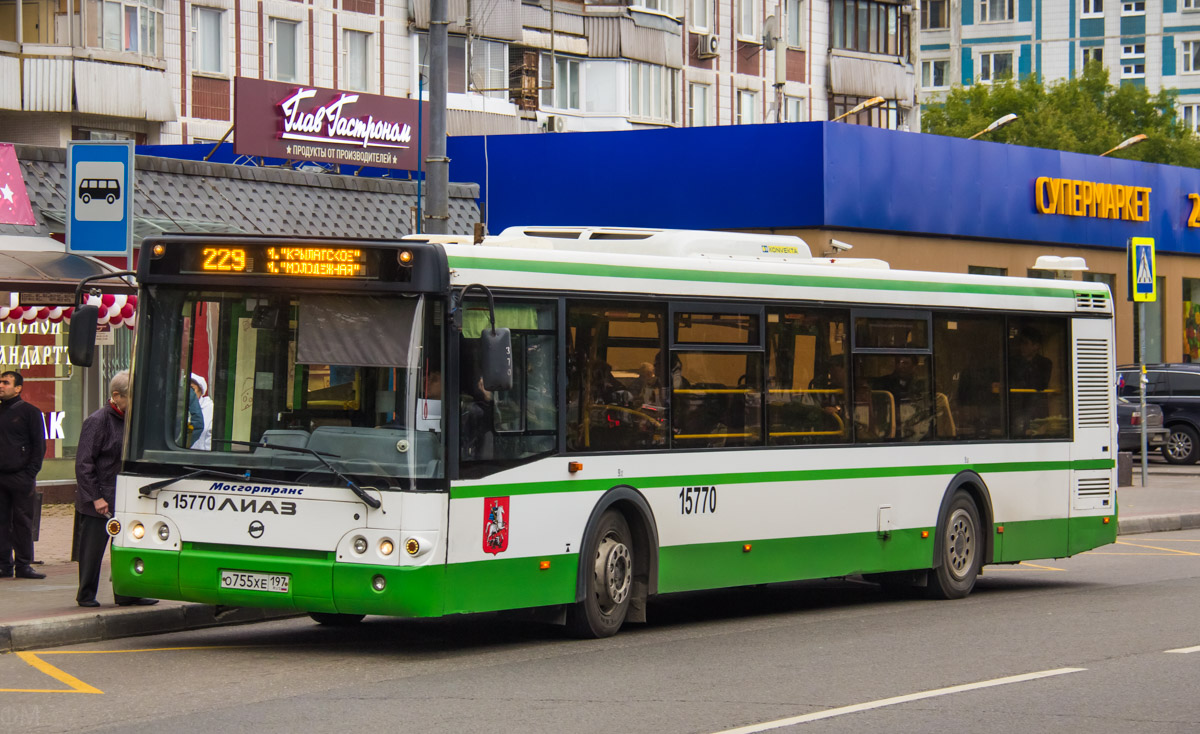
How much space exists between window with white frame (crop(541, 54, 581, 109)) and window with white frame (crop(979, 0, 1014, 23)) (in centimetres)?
5236

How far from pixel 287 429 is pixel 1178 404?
89.4 feet

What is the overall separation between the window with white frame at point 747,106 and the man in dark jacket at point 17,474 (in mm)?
46290

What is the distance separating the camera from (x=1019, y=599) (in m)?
15.0

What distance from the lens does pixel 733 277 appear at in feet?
42.5

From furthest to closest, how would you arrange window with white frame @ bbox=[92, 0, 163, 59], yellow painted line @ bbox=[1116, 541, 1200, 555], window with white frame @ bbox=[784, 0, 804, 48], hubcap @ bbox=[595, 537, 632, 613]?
1. window with white frame @ bbox=[784, 0, 804, 48]
2. window with white frame @ bbox=[92, 0, 163, 59]
3. yellow painted line @ bbox=[1116, 541, 1200, 555]
4. hubcap @ bbox=[595, 537, 632, 613]

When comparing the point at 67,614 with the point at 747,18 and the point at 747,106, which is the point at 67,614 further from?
the point at 747,18

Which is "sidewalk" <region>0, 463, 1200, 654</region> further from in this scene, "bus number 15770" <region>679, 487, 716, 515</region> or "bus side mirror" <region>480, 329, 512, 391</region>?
"bus side mirror" <region>480, 329, 512, 391</region>

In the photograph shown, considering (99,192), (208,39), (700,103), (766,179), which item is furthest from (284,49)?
(99,192)

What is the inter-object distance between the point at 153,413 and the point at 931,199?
22.3 metres

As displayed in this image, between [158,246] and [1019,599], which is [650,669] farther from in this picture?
[1019,599]

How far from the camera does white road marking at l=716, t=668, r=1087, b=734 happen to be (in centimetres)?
848

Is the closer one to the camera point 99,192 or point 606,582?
point 606,582

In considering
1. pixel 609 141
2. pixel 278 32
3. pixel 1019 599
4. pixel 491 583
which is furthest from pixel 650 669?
pixel 278 32

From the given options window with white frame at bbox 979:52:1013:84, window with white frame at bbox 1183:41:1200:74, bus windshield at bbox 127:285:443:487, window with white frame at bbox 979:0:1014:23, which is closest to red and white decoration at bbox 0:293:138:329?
bus windshield at bbox 127:285:443:487
